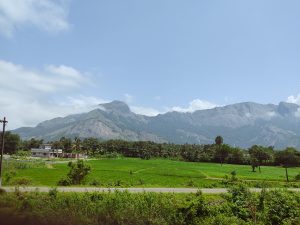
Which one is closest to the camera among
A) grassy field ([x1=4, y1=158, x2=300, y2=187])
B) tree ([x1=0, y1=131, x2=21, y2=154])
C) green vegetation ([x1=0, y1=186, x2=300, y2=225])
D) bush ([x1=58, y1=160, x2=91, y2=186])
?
green vegetation ([x1=0, y1=186, x2=300, y2=225])

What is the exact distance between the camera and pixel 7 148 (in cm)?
19000

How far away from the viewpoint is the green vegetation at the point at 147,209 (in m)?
24.3

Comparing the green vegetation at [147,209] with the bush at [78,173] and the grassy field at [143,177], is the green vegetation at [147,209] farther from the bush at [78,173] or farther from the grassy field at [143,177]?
the bush at [78,173]

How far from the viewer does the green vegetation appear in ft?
79.8

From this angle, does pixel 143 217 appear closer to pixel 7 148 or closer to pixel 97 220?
pixel 97 220

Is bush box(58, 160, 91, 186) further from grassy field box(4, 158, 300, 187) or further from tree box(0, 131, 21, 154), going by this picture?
tree box(0, 131, 21, 154)

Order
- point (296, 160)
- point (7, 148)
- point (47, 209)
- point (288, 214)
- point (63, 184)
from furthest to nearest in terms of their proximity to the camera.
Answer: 1. point (7, 148)
2. point (296, 160)
3. point (63, 184)
4. point (288, 214)
5. point (47, 209)

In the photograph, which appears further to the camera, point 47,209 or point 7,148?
point 7,148

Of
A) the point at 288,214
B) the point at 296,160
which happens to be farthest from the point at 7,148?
the point at 288,214

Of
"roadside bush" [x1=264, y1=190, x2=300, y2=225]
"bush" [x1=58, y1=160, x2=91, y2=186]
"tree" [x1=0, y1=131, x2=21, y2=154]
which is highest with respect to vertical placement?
"tree" [x1=0, y1=131, x2=21, y2=154]

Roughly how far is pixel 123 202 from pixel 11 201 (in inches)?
389

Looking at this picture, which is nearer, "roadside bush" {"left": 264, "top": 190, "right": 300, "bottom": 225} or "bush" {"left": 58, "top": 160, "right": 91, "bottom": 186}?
"roadside bush" {"left": 264, "top": 190, "right": 300, "bottom": 225}

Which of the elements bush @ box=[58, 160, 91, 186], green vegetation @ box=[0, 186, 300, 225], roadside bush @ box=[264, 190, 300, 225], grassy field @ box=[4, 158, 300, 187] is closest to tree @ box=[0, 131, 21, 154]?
grassy field @ box=[4, 158, 300, 187]

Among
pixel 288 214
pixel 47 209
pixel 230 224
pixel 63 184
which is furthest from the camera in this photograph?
pixel 63 184
